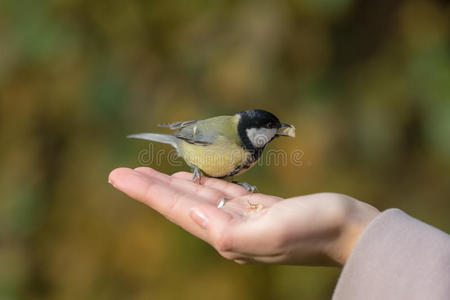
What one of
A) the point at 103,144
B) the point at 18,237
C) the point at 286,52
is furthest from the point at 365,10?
the point at 18,237

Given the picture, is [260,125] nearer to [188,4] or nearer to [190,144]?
[190,144]

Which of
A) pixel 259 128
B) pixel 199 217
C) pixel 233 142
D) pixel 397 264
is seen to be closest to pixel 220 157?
pixel 233 142

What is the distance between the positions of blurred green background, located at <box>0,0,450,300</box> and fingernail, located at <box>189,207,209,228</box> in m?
1.11

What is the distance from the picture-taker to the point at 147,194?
3.81 ft

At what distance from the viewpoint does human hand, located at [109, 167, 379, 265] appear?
943 mm

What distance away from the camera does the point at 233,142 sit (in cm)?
166

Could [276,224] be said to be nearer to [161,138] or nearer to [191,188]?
[191,188]

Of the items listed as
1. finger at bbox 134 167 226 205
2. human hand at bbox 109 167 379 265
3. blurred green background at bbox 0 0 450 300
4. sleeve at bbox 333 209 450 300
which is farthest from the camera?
blurred green background at bbox 0 0 450 300

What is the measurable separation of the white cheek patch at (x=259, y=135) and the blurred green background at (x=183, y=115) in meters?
0.46

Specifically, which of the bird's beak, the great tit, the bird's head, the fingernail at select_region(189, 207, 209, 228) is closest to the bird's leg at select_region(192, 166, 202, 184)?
the great tit

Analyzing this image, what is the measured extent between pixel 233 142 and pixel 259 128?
0.38 feet

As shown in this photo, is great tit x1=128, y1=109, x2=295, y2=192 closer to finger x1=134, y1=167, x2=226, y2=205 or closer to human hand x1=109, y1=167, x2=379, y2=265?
finger x1=134, y1=167, x2=226, y2=205

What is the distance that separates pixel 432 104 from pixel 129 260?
160 cm

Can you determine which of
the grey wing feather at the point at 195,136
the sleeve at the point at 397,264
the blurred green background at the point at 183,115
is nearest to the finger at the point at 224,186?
the grey wing feather at the point at 195,136
